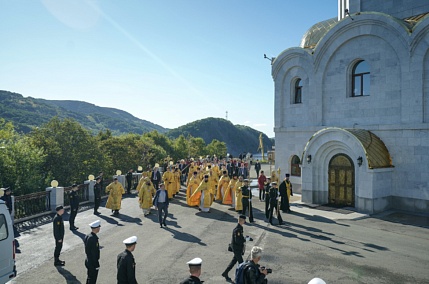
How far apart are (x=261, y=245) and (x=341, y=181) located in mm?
8474

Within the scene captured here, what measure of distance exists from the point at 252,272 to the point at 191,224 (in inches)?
342

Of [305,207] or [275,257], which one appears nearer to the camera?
[275,257]

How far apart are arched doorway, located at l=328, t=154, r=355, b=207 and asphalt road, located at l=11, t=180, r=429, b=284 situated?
7.25 feet

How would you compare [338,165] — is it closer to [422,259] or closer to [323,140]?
[323,140]

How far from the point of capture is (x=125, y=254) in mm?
5793

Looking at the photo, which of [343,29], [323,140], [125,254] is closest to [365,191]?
[323,140]

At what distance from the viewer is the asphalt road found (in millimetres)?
8375

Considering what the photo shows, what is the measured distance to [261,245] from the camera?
35.2 ft

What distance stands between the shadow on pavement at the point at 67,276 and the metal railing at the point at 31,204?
671 centimetres

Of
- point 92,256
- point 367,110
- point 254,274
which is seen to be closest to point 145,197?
point 92,256

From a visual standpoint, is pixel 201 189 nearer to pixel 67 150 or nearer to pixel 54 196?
pixel 54 196

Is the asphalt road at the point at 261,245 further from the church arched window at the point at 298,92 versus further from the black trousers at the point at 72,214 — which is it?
the church arched window at the point at 298,92

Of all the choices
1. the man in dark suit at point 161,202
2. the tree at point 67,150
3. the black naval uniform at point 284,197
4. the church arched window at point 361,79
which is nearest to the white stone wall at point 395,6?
the church arched window at point 361,79

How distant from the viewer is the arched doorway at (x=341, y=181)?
16766mm
